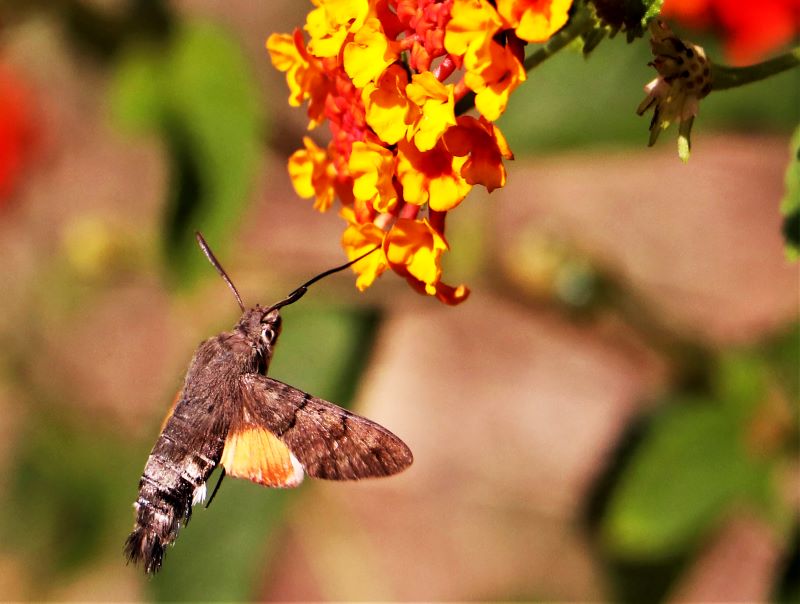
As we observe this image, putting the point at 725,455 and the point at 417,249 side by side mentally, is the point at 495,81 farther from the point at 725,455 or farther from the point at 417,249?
the point at 725,455

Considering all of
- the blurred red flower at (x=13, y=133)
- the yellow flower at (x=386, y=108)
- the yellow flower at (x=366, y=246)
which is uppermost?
the yellow flower at (x=386, y=108)

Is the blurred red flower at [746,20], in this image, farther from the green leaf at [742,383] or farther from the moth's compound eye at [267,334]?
the moth's compound eye at [267,334]

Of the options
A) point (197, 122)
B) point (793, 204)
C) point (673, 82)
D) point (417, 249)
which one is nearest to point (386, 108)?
point (417, 249)

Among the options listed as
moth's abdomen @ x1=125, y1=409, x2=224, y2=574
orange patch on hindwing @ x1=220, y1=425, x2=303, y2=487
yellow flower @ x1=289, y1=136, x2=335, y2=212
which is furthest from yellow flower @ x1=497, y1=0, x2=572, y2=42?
moth's abdomen @ x1=125, y1=409, x2=224, y2=574

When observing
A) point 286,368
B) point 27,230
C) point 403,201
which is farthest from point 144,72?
point 27,230

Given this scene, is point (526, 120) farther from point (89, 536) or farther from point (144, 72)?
point (89, 536)

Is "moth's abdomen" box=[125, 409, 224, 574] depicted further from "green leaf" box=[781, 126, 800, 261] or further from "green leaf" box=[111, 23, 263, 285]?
"green leaf" box=[781, 126, 800, 261]

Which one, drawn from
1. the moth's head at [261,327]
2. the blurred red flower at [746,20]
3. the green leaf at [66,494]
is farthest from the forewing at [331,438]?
the green leaf at [66,494]
